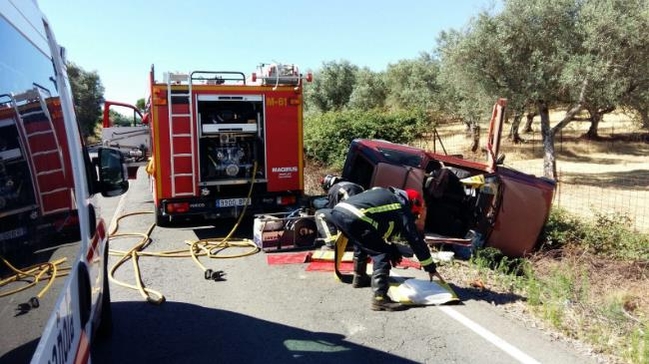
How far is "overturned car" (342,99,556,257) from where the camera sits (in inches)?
294

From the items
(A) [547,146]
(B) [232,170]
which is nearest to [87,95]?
(A) [547,146]

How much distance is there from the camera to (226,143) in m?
9.10

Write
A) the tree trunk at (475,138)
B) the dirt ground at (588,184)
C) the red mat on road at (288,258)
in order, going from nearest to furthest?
1. the dirt ground at (588,184)
2. the red mat on road at (288,258)
3. the tree trunk at (475,138)

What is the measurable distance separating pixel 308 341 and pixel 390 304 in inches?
42.7

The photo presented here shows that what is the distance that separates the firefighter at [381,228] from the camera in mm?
5207

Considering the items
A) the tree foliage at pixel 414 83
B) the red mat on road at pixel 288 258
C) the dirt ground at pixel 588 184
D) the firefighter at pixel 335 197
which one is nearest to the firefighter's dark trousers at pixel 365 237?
the firefighter at pixel 335 197

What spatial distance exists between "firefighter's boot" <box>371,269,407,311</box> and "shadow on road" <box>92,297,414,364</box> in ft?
2.54

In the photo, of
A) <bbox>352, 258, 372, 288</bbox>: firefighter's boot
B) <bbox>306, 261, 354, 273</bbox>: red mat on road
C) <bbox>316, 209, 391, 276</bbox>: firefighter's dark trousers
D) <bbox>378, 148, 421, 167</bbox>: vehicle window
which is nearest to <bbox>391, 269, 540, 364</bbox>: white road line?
<bbox>316, 209, 391, 276</bbox>: firefighter's dark trousers

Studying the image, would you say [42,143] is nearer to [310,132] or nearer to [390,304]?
[390,304]

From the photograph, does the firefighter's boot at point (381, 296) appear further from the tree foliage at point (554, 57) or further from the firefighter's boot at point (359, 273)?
the tree foliage at point (554, 57)

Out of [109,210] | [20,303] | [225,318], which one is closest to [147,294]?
[225,318]

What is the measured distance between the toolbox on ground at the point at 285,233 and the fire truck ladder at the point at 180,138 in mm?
1491

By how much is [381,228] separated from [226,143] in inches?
175

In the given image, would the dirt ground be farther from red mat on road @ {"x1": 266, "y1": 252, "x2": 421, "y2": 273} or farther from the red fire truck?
the red fire truck
